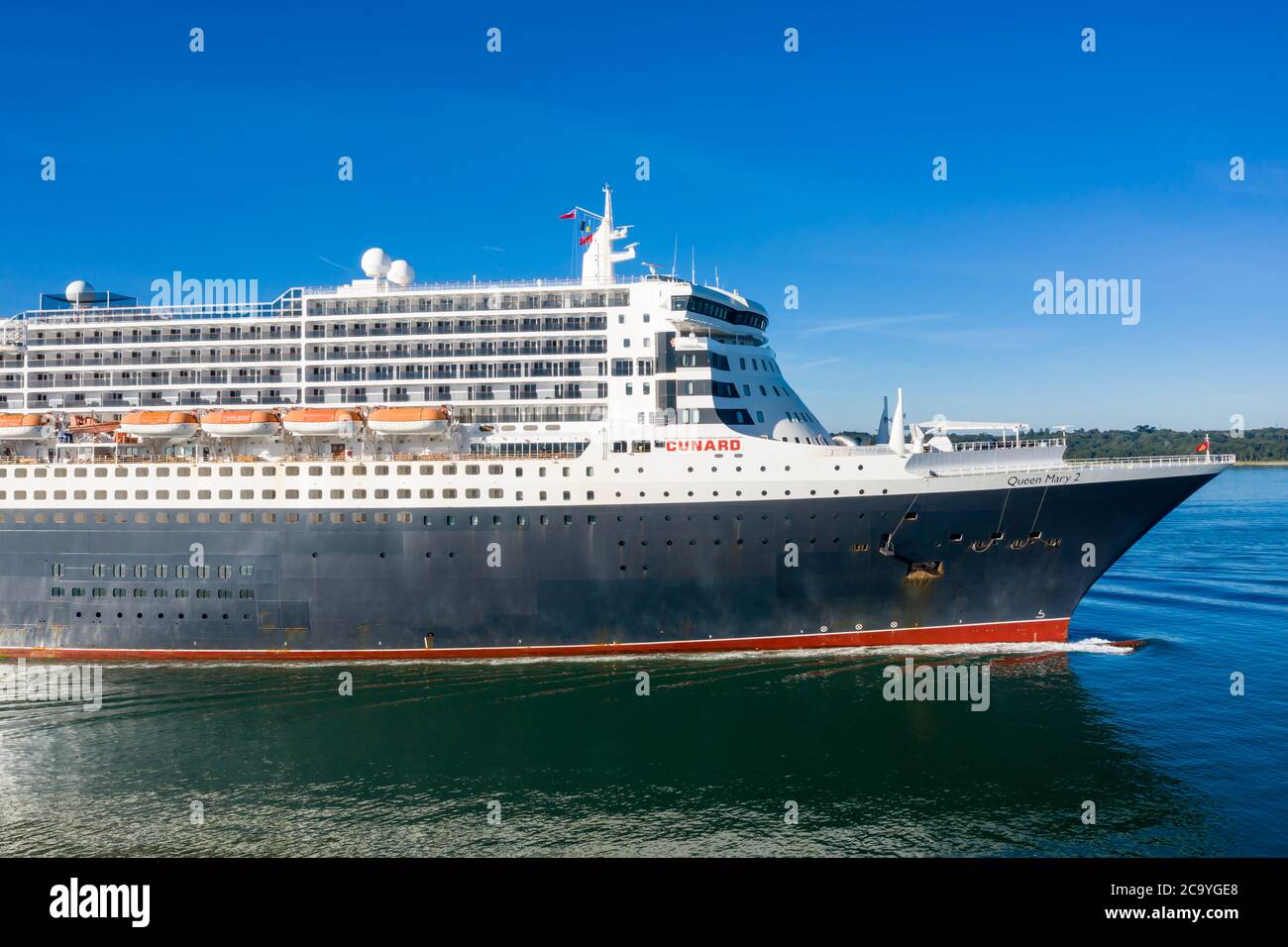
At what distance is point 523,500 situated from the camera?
1023 inches

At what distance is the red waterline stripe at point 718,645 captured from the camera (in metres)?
26.0

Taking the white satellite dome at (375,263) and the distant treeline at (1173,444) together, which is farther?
the distant treeline at (1173,444)

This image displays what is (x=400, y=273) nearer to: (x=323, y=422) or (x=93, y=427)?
(x=323, y=422)

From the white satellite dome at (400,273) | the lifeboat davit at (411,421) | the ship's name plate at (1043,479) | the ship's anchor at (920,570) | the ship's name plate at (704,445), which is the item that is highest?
the white satellite dome at (400,273)

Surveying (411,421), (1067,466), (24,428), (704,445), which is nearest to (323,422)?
(411,421)

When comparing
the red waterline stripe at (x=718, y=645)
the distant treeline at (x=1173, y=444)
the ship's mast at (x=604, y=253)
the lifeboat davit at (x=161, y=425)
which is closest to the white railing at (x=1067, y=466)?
the red waterline stripe at (x=718, y=645)

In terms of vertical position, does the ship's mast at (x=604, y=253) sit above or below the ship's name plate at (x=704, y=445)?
above

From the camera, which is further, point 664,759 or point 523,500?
point 523,500

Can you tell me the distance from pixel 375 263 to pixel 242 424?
7585 millimetres

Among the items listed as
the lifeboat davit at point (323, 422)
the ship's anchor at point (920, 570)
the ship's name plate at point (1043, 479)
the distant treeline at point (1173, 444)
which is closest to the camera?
the ship's name plate at point (1043, 479)

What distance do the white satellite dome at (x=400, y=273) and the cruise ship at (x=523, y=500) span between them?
12cm

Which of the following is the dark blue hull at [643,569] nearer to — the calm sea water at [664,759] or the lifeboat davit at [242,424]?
the calm sea water at [664,759]

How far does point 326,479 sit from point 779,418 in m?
15.3

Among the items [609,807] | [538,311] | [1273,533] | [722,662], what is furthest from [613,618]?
[1273,533]
